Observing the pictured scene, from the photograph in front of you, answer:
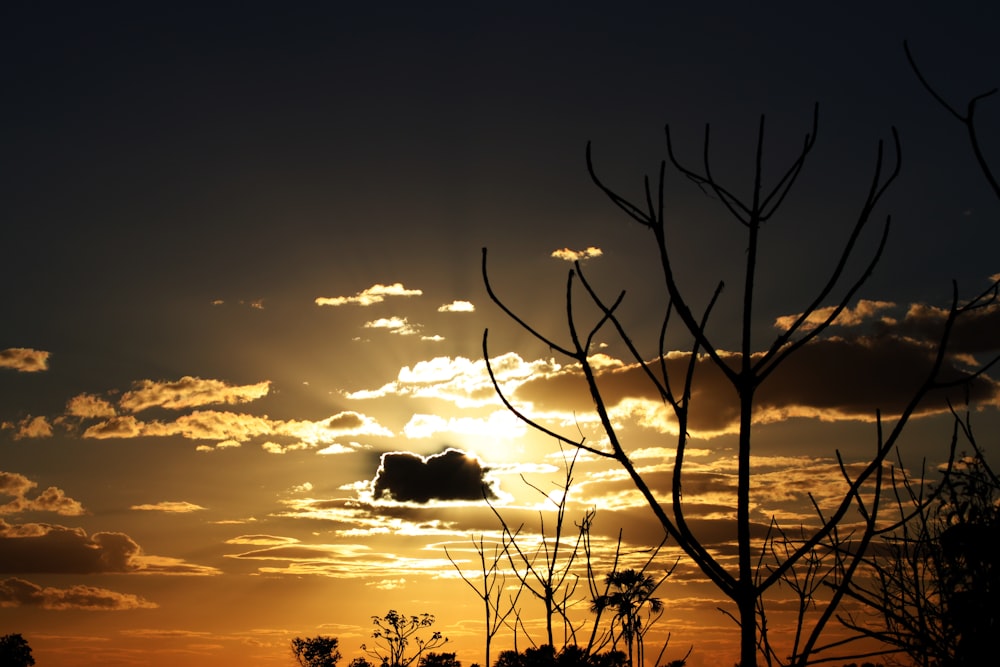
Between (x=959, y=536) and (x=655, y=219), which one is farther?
(x=959, y=536)

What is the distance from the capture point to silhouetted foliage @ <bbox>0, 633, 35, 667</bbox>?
111m

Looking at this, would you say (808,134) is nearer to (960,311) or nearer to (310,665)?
(960,311)

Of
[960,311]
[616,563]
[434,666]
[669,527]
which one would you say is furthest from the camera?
[434,666]

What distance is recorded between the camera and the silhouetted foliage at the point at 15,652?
110938 mm

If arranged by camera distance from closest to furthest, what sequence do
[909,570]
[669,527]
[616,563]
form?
[669,527]
[909,570]
[616,563]

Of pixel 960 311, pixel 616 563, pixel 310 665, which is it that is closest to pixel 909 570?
pixel 616 563

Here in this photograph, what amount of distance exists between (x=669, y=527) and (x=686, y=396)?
476mm

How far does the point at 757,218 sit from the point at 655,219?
312mm

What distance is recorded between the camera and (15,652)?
11281cm

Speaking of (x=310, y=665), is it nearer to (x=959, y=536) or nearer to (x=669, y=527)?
(x=959, y=536)

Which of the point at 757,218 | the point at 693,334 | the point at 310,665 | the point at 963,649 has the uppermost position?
the point at 757,218

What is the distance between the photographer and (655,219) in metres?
2.63

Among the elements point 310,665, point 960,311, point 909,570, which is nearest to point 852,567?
point 960,311

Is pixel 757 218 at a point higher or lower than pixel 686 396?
higher
